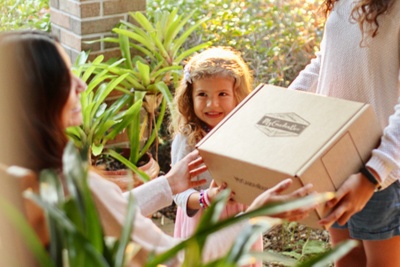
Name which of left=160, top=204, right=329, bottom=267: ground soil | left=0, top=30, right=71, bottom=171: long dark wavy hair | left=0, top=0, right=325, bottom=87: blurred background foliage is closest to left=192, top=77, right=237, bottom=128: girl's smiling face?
left=0, top=30, right=71, bottom=171: long dark wavy hair

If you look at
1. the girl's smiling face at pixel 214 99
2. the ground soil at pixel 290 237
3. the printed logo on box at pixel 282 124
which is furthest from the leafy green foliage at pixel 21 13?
the printed logo on box at pixel 282 124

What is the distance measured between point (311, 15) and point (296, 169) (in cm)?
244

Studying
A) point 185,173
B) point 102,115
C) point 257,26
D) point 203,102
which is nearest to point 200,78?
point 203,102

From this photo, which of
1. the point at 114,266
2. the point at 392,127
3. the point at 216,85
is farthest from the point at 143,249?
the point at 216,85

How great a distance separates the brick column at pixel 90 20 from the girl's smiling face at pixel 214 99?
4.10 feet

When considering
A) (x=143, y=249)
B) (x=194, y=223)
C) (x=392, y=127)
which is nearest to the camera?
(x=143, y=249)

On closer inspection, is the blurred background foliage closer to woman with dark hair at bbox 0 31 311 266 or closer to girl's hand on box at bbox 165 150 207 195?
girl's hand on box at bbox 165 150 207 195

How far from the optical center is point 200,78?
2568mm

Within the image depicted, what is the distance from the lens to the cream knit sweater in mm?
2088

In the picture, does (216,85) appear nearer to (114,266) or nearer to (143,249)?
(143,249)

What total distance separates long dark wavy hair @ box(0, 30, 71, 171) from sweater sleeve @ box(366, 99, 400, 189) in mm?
872

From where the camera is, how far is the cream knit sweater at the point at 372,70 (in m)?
2.09

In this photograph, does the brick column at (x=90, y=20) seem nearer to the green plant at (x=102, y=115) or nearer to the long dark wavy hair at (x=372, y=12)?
the green plant at (x=102, y=115)

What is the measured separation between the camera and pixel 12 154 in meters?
1.55
